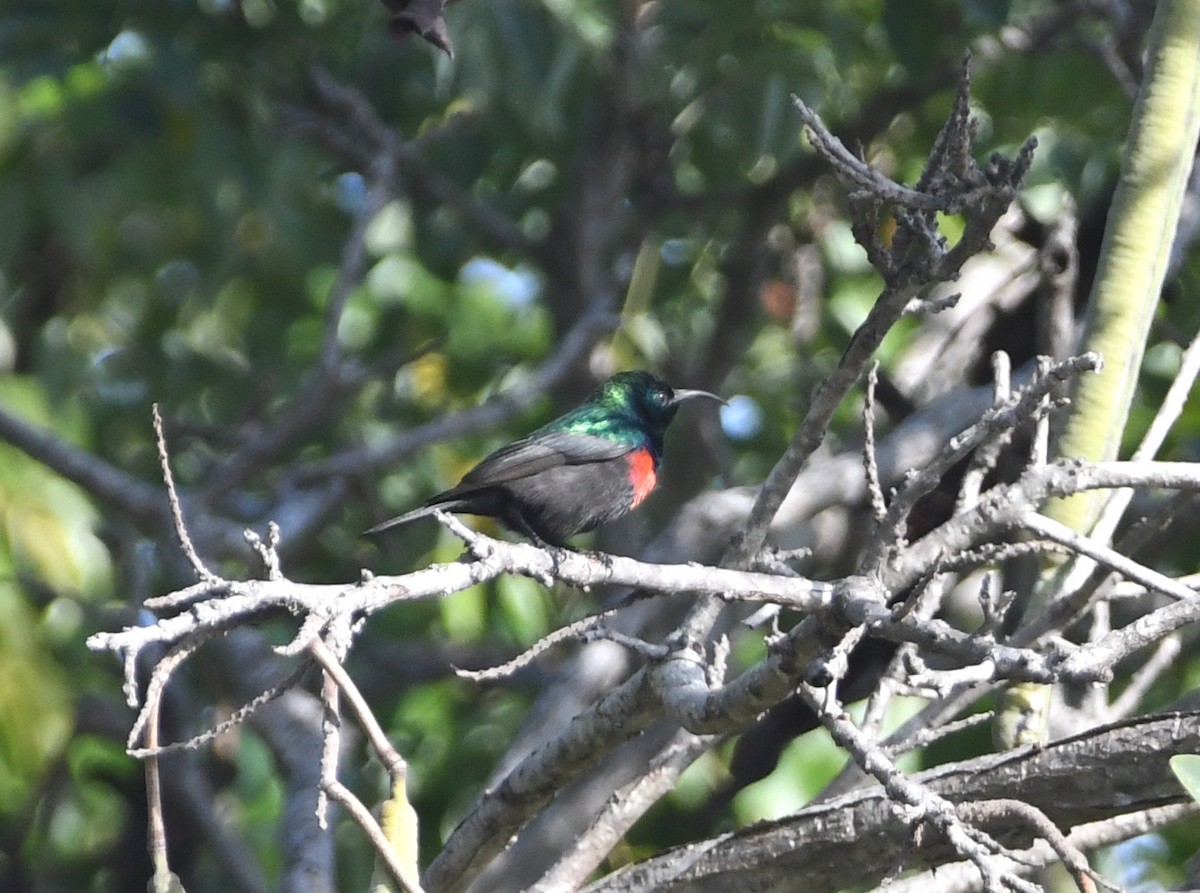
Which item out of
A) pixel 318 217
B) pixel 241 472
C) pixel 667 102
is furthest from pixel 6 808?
pixel 667 102

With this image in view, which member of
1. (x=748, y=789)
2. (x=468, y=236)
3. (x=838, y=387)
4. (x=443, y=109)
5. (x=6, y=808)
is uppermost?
(x=838, y=387)

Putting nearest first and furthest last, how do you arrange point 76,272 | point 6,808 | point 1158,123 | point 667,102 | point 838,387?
point 838,387 < point 1158,123 < point 6,808 < point 667,102 < point 76,272

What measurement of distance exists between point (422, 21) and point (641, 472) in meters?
2.97

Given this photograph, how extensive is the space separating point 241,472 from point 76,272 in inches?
74.4

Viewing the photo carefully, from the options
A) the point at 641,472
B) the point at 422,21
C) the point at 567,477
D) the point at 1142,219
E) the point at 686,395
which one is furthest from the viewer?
the point at 686,395

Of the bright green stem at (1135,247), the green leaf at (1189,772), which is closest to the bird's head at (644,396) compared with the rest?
the bright green stem at (1135,247)

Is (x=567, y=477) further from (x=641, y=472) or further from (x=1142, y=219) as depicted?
(x=1142, y=219)

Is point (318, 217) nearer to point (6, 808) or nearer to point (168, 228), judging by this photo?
point (168, 228)

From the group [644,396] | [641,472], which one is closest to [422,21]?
[641,472]

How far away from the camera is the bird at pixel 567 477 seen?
5062mm

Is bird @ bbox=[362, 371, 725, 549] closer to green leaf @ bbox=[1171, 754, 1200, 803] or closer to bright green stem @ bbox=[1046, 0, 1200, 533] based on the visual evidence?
bright green stem @ bbox=[1046, 0, 1200, 533]

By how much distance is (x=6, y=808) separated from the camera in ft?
14.8

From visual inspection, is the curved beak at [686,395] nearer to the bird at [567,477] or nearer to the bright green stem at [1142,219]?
the bird at [567,477]

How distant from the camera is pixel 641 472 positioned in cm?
539
